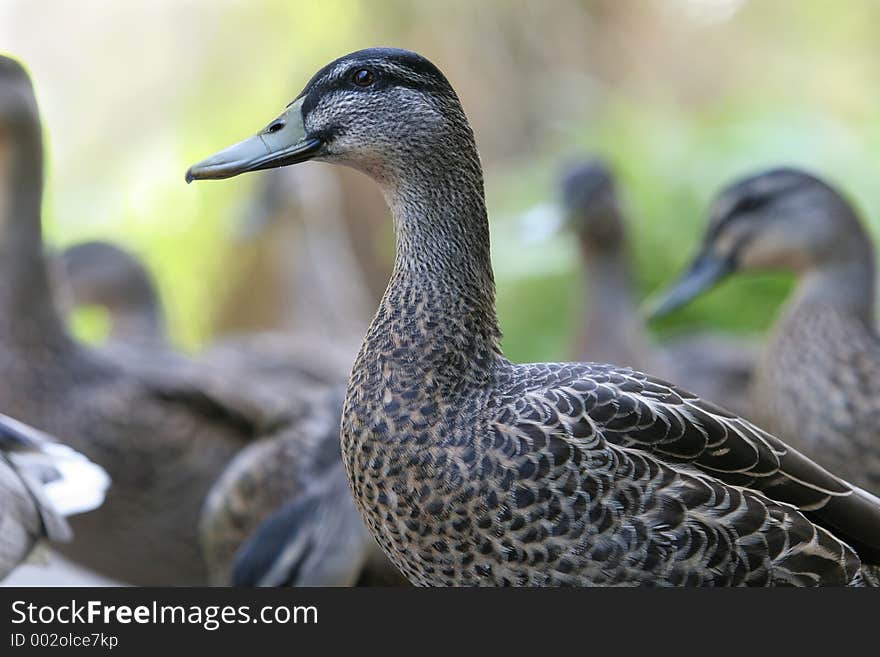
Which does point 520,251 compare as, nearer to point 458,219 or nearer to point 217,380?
point 217,380

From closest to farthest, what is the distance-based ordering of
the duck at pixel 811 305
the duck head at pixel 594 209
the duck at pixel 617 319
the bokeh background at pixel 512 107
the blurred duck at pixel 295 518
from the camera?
the blurred duck at pixel 295 518 < the duck at pixel 811 305 < the duck at pixel 617 319 < the duck head at pixel 594 209 < the bokeh background at pixel 512 107

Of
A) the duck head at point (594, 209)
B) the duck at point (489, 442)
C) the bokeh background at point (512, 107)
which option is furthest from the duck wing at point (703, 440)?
the bokeh background at point (512, 107)

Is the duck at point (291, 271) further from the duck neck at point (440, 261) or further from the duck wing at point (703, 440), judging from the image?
the duck wing at point (703, 440)

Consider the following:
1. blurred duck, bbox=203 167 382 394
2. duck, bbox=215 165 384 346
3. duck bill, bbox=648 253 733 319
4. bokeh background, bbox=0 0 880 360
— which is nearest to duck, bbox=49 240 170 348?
blurred duck, bbox=203 167 382 394

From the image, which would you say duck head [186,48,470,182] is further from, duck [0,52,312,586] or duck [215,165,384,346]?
duck [215,165,384,346]

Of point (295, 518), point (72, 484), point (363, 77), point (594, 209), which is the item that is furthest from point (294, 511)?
point (594, 209)

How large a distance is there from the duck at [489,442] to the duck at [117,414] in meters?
1.56

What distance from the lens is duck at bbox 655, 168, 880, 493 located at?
3.21 metres

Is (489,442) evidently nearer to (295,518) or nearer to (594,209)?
(295,518)

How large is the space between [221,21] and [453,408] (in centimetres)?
795

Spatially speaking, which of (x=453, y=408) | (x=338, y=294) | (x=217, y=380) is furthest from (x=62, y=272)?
(x=453, y=408)

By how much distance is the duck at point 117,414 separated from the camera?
376cm

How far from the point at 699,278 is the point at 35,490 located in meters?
2.38

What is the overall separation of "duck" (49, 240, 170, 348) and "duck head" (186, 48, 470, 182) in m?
3.74
